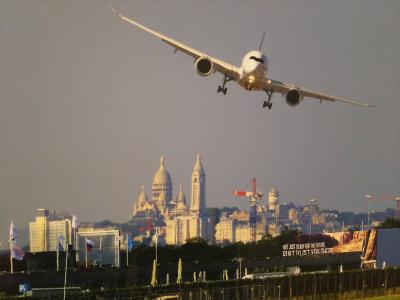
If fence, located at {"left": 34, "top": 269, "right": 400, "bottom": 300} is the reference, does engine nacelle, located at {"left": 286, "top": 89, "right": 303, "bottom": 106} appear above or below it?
above

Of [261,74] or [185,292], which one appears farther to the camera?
[261,74]

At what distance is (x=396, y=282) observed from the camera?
283 ft

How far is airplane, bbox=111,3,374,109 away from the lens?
9181 centimetres

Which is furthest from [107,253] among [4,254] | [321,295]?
[321,295]

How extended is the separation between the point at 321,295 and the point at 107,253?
58.9 metres

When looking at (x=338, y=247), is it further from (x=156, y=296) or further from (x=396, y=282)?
(x=156, y=296)

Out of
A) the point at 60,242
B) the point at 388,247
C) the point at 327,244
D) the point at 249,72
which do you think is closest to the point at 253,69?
the point at 249,72

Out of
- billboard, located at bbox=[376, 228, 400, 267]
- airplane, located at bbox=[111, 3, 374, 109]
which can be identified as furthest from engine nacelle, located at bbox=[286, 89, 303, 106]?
billboard, located at bbox=[376, 228, 400, 267]

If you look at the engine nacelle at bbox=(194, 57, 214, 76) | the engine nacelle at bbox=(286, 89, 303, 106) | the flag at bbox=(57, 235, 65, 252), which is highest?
the engine nacelle at bbox=(194, 57, 214, 76)

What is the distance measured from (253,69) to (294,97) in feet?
21.5

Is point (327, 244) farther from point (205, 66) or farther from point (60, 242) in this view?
point (205, 66)

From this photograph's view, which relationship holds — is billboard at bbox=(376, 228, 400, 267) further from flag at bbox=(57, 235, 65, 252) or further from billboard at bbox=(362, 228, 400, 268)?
flag at bbox=(57, 235, 65, 252)

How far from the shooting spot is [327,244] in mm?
145750

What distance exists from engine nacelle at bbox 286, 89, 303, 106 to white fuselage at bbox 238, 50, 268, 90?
3.37 metres
